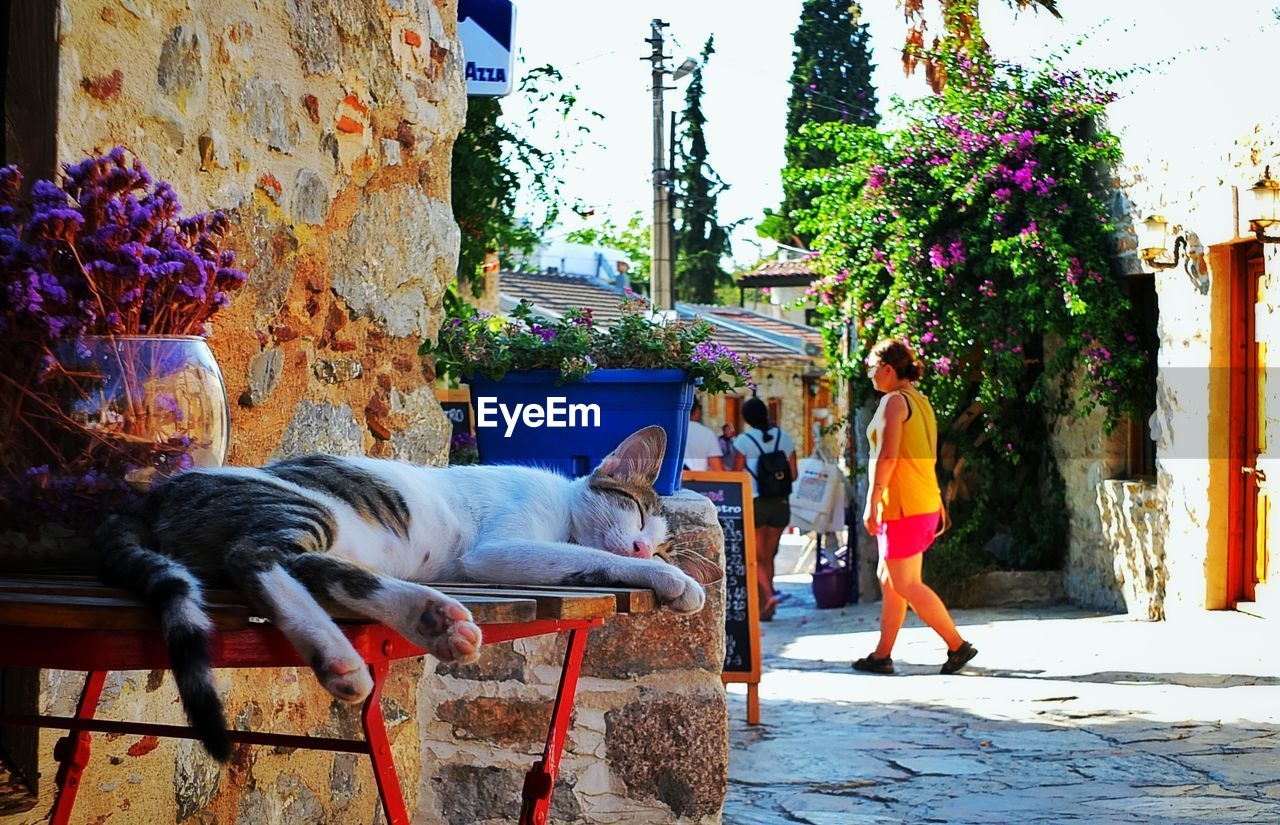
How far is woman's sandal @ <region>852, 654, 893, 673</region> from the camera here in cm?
659

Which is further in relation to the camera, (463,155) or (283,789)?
(463,155)

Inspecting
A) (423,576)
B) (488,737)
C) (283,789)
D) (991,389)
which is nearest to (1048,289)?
(991,389)

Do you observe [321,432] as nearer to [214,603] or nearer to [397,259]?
[397,259]

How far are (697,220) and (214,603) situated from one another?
1104 inches

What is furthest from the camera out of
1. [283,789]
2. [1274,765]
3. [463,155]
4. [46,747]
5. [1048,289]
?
[1048,289]

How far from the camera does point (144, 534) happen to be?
156 centimetres

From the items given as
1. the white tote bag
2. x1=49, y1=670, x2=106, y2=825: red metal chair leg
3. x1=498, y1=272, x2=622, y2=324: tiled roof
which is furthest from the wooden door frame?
x1=498, y1=272, x2=622, y2=324: tiled roof

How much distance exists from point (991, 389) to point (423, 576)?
25.4 feet

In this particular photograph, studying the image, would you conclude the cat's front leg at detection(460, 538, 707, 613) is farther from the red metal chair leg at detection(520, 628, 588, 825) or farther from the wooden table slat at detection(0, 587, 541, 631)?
the wooden table slat at detection(0, 587, 541, 631)

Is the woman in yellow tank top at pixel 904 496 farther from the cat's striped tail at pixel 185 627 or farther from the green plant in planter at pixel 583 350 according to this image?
the cat's striped tail at pixel 185 627

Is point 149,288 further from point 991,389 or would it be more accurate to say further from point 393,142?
point 991,389

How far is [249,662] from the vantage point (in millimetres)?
1314

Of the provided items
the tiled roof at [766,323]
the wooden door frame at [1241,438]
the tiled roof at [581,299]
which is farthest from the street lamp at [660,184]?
the wooden door frame at [1241,438]

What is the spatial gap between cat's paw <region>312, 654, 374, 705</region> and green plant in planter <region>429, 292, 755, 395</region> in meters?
2.01
